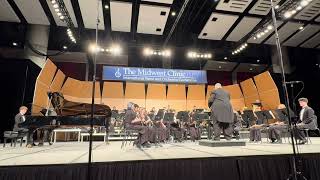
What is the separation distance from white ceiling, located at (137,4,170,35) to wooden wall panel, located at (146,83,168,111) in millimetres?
3049

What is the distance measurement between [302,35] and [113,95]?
10.4 meters

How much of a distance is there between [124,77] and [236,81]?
767 cm

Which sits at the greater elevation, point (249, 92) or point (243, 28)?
point (243, 28)

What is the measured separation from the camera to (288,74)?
12367 mm

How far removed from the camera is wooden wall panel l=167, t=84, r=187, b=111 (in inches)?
502

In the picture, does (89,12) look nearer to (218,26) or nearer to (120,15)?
(120,15)

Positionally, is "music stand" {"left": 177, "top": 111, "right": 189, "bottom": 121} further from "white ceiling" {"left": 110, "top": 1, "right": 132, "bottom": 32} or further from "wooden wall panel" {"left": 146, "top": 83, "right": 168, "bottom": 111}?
"wooden wall panel" {"left": 146, "top": 83, "right": 168, "bottom": 111}

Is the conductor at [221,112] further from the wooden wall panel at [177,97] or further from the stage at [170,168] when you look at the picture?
the wooden wall panel at [177,97]

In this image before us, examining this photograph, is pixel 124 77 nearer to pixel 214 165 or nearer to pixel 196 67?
pixel 196 67

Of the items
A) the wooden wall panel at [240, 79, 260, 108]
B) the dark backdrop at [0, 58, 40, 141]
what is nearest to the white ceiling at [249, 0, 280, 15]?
the wooden wall panel at [240, 79, 260, 108]

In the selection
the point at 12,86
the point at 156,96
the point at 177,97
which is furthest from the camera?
the point at 177,97

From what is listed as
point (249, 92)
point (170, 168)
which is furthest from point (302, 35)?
point (170, 168)

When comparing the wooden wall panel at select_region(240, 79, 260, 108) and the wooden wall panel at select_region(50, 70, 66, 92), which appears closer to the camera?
the wooden wall panel at select_region(50, 70, 66, 92)

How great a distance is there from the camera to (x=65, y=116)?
5422 mm
